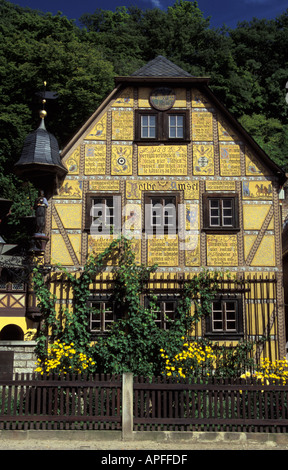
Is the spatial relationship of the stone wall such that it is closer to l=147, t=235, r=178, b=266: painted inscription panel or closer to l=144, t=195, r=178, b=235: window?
l=147, t=235, r=178, b=266: painted inscription panel

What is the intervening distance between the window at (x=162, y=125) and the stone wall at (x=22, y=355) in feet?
22.6

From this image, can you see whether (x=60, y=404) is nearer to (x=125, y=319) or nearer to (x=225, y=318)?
(x=125, y=319)

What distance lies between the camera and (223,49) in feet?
148

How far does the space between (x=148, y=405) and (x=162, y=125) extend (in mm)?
8794

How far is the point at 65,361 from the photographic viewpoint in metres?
13.6

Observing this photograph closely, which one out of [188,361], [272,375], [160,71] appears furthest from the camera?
[160,71]

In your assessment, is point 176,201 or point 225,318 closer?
point 225,318

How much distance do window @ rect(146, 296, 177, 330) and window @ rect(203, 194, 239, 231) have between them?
246 cm

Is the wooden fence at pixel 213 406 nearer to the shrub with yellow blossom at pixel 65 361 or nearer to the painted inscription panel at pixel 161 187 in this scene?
the shrub with yellow blossom at pixel 65 361

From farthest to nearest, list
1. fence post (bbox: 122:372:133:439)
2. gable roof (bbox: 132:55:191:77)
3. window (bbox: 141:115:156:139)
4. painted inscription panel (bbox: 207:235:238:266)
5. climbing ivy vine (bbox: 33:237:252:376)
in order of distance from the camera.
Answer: gable roof (bbox: 132:55:191:77) < window (bbox: 141:115:156:139) < painted inscription panel (bbox: 207:235:238:266) < climbing ivy vine (bbox: 33:237:252:376) < fence post (bbox: 122:372:133:439)

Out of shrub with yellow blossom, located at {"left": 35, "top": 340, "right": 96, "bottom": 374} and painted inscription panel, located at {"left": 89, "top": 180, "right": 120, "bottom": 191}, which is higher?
painted inscription panel, located at {"left": 89, "top": 180, "right": 120, "bottom": 191}

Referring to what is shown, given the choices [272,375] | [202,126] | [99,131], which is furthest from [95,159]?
[272,375]

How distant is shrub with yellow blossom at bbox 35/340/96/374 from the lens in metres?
13.0

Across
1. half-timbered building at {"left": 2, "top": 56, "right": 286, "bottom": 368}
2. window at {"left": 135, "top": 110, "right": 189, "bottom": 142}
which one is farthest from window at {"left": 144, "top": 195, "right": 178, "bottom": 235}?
window at {"left": 135, "top": 110, "right": 189, "bottom": 142}
